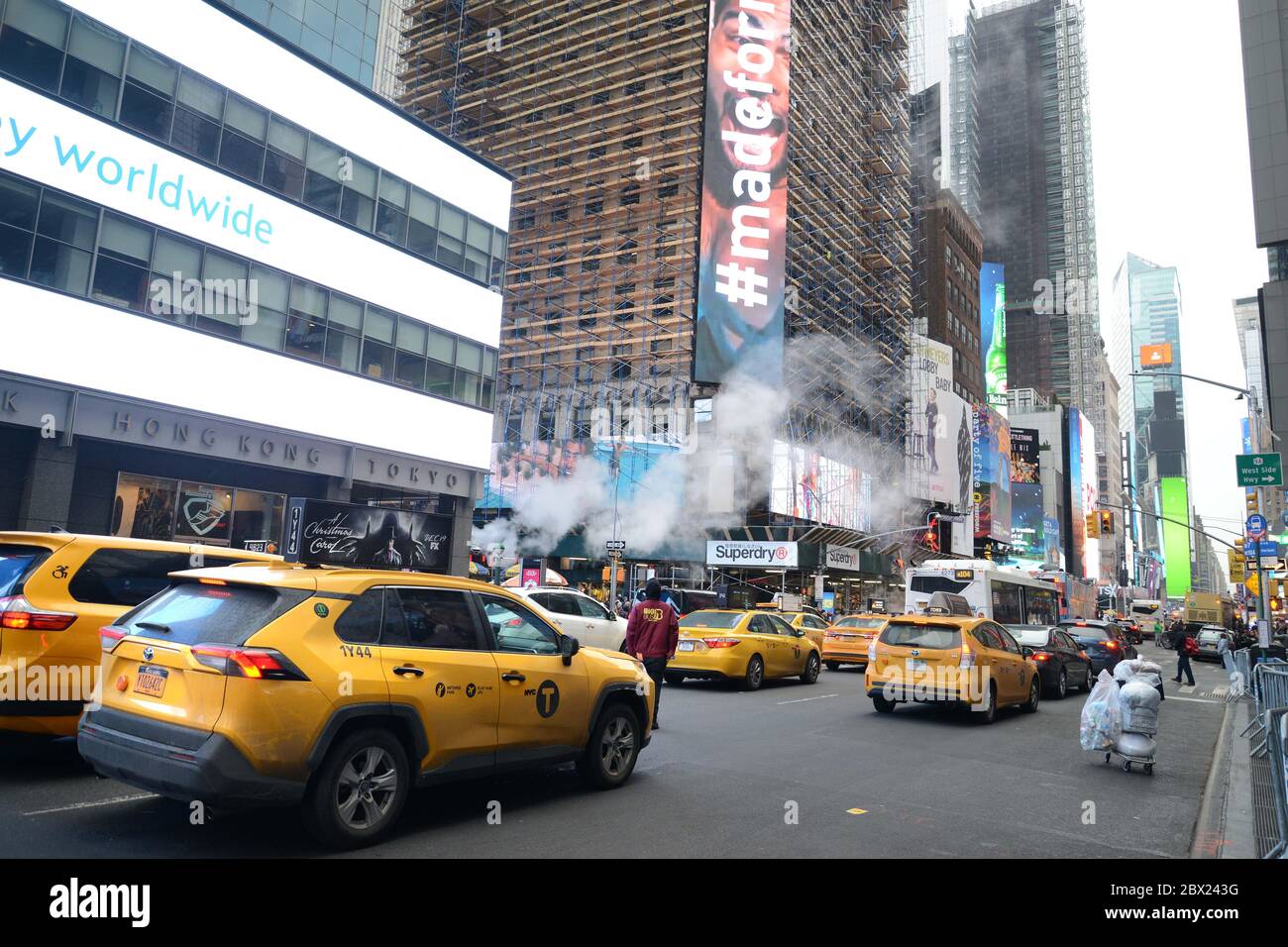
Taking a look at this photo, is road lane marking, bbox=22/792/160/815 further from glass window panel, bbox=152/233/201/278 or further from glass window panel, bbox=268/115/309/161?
glass window panel, bbox=268/115/309/161

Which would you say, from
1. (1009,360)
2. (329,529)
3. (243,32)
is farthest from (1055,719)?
(1009,360)

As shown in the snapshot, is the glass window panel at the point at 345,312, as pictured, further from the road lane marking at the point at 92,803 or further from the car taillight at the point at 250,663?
the car taillight at the point at 250,663

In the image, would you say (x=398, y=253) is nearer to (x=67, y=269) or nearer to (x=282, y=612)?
(x=67, y=269)

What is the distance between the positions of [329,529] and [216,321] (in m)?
7.96

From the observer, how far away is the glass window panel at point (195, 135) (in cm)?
1972

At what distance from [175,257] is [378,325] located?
567 cm

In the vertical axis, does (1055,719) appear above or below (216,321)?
below

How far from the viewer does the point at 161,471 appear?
20.1 metres

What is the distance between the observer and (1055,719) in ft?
44.8

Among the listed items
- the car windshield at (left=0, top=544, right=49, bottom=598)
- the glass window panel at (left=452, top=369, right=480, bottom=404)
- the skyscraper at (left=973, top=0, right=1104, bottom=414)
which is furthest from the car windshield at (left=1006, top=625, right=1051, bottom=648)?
the skyscraper at (left=973, top=0, right=1104, bottom=414)

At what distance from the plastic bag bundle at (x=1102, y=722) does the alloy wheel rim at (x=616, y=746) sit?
5.32 m

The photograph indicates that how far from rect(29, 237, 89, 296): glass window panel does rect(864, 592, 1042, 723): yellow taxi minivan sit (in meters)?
16.9

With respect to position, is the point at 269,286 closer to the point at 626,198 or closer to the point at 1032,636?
the point at 1032,636

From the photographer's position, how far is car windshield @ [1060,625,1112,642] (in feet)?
72.3
